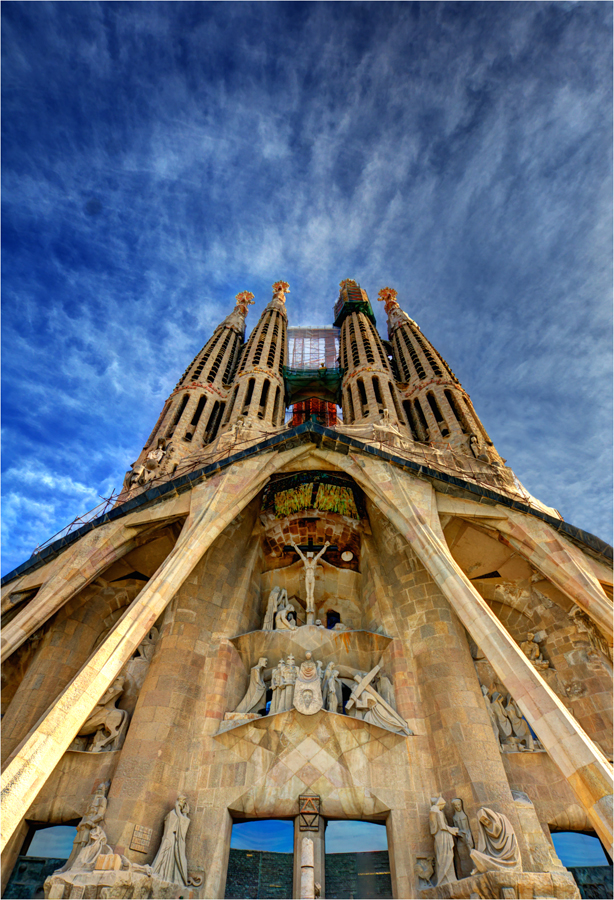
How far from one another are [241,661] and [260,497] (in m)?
4.59

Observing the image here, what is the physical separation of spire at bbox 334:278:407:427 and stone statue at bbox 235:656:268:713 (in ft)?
39.9

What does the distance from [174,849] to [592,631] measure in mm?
9657

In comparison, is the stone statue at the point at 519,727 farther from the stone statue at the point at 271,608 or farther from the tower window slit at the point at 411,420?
the tower window slit at the point at 411,420

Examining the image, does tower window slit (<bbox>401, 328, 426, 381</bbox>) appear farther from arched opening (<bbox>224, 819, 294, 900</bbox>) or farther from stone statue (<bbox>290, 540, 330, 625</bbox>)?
arched opening (<bbox>224, 819, 294, 900</bbox>)

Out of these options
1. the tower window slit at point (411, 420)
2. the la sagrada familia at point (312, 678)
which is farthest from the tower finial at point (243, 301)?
the la sagrada familia at point (312, 678)

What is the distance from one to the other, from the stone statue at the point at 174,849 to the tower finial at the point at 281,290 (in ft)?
106

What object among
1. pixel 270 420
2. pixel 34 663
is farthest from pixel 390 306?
pixel 34 663

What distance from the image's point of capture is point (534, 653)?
39.9 feet

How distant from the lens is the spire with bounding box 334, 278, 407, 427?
23766mm

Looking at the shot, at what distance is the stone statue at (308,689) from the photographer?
10.9 metres

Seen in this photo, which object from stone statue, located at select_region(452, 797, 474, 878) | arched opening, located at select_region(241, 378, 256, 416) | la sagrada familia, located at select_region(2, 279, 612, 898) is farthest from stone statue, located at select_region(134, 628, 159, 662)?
arched opening, located at select_region(241, 378, 256, 416)

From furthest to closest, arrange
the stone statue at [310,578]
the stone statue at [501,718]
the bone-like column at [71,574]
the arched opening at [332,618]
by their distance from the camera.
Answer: the arched opening at [332,618], the stone statue at [310,578], the stone statue at [501,718], the bone-like column at [71,574]

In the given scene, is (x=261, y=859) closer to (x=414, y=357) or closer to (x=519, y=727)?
(x=519, y=727)

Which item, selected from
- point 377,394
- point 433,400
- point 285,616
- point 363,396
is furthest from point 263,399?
point 285,616
